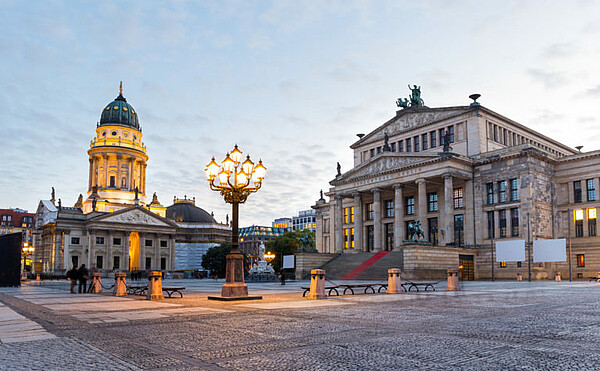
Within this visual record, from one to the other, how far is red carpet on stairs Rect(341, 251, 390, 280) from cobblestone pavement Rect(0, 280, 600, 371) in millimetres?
37435

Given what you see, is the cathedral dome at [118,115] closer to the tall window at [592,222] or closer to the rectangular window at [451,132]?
the rectangular window at [451,132]

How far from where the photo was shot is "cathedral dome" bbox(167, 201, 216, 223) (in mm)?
139875

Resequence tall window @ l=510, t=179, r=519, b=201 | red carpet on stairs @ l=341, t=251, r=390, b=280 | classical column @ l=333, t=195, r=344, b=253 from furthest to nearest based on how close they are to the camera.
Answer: classical column @ l=333, t=195, r=344, b=253, tall window @ l=510, t=179, r=519, b=201, red carpet on stairs @ l=341, t=251, r=390, b=280

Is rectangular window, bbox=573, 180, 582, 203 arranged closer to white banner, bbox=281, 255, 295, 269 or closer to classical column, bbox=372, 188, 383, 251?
classical column, bbox=372, 188, 383, 251

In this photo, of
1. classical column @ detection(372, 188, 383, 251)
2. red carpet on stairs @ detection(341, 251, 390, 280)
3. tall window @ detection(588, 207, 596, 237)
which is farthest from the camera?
classical column @ detection(372, 188, 383, 251)

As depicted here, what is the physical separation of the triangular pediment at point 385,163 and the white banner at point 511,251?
1368 centimetres

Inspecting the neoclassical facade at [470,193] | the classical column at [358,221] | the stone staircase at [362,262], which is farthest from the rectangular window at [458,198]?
the classical column at [358,221]

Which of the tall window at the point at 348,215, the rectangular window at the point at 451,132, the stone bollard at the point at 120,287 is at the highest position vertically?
the rectangular window at the point at 451,132

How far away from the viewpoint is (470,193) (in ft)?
202

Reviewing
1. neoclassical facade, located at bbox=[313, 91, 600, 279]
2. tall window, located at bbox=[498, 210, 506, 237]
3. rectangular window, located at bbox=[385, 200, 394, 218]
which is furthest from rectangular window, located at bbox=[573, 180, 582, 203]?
rectangular window, located at bbox=[385, 200, 394, 218]

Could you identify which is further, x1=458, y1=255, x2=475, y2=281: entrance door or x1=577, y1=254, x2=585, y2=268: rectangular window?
x1=458, y1=255, x2=475, y2=281: entrance door

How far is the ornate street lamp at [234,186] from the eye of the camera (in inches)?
893

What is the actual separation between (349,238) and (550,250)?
33.2 metres

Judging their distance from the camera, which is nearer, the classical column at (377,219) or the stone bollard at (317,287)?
the stone bollard at (317,287)
